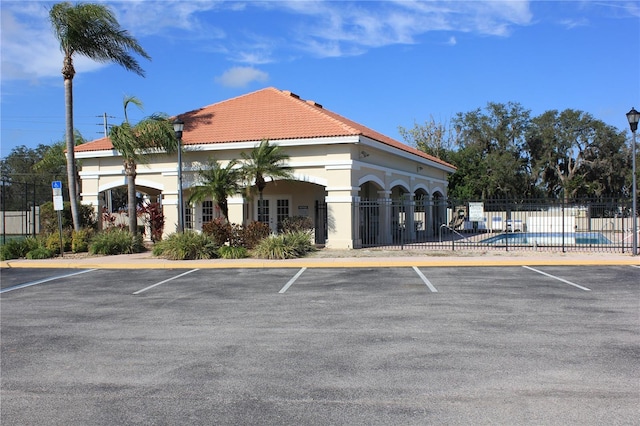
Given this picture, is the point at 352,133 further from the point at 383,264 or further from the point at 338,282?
the point at 338,282

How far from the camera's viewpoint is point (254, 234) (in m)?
19.4

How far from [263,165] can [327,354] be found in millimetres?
13453

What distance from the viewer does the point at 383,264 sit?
16.0 metres

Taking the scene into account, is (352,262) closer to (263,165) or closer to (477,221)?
(263,165)

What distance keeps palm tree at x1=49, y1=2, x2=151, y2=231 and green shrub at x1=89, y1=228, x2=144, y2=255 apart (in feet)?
6.50

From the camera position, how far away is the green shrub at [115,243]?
2023 centimetres

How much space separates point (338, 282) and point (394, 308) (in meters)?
3.30

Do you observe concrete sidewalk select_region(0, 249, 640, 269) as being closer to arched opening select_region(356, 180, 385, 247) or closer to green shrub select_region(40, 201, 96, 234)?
arched opening select_region(356, 180, 385, 247)

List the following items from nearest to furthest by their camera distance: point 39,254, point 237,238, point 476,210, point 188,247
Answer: point 188,247 → point 39,254 → point 237,238 → point 476,210

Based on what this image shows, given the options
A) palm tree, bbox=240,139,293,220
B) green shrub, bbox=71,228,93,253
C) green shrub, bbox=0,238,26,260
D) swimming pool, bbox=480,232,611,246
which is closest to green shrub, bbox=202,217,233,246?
palm tree, bbox=240,139,293,220

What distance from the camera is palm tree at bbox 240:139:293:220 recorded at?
63.7 ft

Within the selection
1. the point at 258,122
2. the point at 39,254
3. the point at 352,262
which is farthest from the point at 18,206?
the point at 352,262

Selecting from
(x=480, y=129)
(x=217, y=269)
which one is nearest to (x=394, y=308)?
(x=217, y=269)

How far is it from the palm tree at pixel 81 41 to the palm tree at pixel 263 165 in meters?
7.62
